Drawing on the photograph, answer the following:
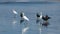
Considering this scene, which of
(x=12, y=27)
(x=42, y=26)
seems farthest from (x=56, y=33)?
(x=12, y=27)

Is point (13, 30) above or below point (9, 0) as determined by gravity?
below

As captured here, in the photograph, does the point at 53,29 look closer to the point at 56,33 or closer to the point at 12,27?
the point at 56,33

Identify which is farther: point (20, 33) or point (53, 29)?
point (53, 29)

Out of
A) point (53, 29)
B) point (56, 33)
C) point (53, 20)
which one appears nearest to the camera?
point (56, 33)

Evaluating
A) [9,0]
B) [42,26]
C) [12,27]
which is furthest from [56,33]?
[9,0]

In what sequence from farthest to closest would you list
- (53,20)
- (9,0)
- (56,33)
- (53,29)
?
(9,0)
(53,20)
(53,29)
(56,33)

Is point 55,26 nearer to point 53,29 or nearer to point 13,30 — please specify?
point 53,29

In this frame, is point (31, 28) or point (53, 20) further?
point (53, 20)

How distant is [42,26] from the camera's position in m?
10.5

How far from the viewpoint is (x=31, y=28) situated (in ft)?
36.9

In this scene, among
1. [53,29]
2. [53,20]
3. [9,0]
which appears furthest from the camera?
[9,0]

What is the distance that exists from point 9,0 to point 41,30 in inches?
654

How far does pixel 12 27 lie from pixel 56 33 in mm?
1996

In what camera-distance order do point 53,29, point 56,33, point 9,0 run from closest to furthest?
point 56,33, point 53,29, point 9,0
